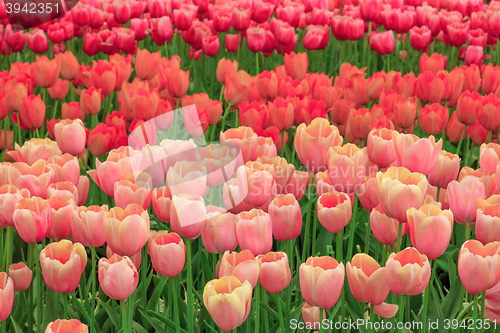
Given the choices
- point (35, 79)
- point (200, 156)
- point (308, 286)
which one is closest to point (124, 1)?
point (35, 79)

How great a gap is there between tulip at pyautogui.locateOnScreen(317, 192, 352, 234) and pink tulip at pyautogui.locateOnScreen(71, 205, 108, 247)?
0.64m

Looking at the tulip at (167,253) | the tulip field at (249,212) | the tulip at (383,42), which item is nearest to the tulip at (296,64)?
the tulip field at (249,212)

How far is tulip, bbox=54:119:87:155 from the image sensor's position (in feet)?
7.00

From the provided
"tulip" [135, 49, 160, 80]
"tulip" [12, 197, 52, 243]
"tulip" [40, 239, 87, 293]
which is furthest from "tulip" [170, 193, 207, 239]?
"tulip" [135, 49, 160, 80]

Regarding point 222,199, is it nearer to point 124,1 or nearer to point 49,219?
point 49,219

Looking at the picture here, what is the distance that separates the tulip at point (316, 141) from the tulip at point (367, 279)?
22.4 inches

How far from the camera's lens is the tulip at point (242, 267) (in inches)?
51.3

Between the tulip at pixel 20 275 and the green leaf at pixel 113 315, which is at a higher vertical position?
the tulip at pixel 20 275

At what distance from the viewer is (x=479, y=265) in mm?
1299

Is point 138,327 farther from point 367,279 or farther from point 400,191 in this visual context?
point 400,191

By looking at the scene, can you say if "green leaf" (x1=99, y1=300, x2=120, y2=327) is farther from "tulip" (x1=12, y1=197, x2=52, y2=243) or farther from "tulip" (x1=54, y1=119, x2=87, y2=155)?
"tulip" (x1=54, y1=119, x2=87, y2=155)

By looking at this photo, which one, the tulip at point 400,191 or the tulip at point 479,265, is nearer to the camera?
the tulip at point 479,265

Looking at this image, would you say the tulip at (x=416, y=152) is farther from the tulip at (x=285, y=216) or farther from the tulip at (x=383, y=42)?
the tulip at (x=383, y=42)

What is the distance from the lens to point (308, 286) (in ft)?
4.29
